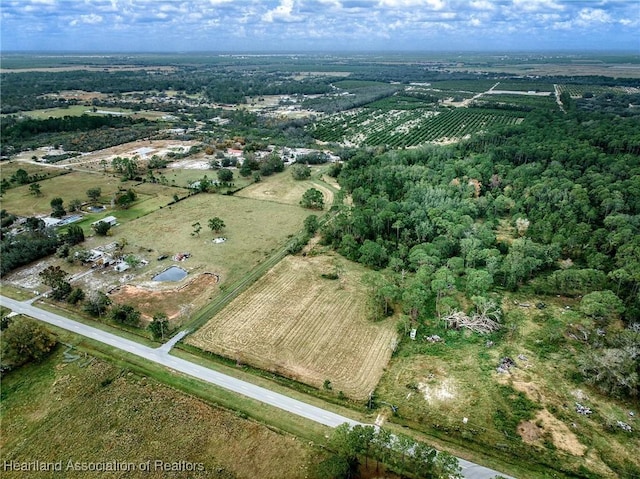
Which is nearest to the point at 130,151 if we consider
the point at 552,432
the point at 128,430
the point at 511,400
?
the point at 128,430

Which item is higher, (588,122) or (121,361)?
(588,122)

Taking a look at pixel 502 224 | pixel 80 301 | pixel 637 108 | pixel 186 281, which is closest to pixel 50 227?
pixel 80 301

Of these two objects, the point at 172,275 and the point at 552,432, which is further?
the point at 172,275

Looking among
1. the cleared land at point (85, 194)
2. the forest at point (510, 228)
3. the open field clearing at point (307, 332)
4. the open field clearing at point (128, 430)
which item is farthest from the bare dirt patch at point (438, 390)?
the cleared land at point (85, 194)

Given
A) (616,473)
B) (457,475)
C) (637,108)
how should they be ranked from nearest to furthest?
(457,475)
(616,473)
(637,108)

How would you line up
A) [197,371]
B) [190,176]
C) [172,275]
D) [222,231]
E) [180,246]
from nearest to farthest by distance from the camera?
[197,371] < [172,275] < [180,246] < [222,231] < [190,176]

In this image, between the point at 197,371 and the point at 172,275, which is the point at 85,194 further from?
the point at 197,371

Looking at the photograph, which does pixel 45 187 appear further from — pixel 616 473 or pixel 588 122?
pixel 588 122
